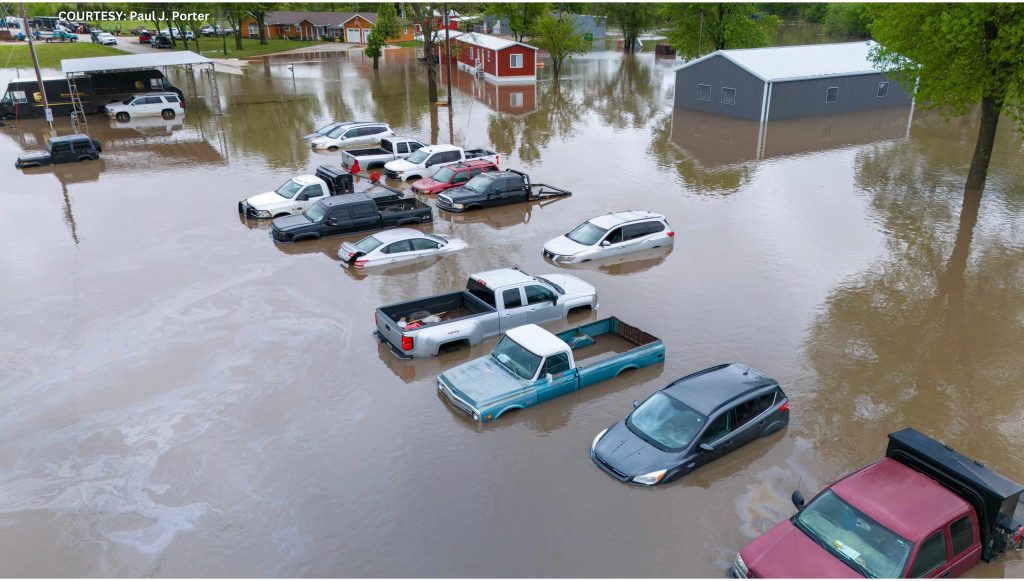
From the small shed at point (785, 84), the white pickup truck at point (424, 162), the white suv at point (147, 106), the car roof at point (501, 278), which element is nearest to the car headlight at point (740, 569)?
the car roof at point (501, 278)

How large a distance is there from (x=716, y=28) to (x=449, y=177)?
39.2m

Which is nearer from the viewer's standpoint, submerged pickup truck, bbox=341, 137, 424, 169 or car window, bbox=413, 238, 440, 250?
car window, bbox=413, 238, 440, 250

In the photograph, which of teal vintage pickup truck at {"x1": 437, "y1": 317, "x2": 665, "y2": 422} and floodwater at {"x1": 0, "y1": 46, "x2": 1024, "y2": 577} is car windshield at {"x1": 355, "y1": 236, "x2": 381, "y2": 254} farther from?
teal vintage pickup truck at {"x1": 437, "y1": 317, "x2": 665, "y2": 422}

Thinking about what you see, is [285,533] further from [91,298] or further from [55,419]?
[91,298]

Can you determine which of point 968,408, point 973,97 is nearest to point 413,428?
point 968,408

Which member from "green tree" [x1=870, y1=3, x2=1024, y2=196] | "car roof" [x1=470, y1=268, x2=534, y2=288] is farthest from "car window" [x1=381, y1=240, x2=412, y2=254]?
"green tree" [x1=870, y1=3, x2=1024, y2=196]

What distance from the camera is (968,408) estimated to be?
13578 millimetres

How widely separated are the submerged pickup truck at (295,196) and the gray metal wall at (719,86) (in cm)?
2676

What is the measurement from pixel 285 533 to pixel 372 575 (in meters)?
1.67

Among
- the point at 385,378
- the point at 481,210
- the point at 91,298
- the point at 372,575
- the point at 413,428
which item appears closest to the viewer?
the point at 372,575

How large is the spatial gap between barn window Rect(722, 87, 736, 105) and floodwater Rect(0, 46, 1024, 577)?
40.8ft

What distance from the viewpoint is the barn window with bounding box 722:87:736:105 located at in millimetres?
42875

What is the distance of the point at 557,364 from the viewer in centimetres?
1370

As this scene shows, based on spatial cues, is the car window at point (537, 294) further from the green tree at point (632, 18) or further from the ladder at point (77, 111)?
the green tree at point (632, 18)
